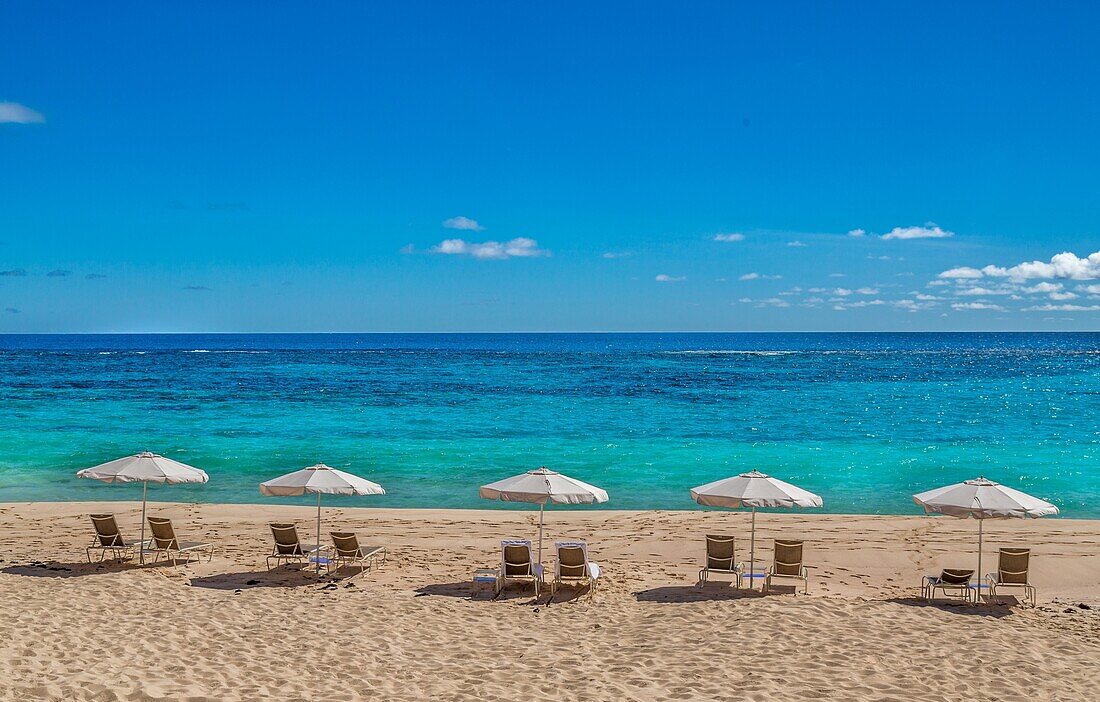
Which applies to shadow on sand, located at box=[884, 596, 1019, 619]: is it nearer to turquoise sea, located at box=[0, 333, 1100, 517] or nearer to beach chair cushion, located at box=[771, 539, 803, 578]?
beach chair cushion, located at box=[771, 539, 803, 578]

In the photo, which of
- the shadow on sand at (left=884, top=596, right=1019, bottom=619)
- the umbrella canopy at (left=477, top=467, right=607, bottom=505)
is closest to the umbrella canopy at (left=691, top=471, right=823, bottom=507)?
the umbrella canopy at (left=477, top=467, right=607, bottom=505)

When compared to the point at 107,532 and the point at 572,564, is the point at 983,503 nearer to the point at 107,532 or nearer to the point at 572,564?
the point at 572,564

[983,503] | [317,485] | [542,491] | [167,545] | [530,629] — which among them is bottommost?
Result: [530,629]

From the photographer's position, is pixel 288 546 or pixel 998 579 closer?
pixel 998 579

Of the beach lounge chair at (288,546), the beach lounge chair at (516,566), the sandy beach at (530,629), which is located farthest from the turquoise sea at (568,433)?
the beach lounge chair at (516,566)

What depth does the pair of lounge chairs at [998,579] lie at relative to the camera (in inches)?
416

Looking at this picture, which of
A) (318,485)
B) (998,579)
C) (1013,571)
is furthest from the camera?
(318,485)

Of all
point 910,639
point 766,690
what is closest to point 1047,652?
point 910,639

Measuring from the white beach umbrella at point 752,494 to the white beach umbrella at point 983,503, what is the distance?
4.91 feet

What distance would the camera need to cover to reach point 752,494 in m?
10.9

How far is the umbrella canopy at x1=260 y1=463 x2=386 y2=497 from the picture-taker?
37.9 feet

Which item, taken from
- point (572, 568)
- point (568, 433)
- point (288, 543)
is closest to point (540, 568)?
point (572, 568)

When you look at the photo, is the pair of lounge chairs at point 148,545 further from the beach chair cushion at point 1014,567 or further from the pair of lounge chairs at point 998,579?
the beach chair cushion at point 1014,567

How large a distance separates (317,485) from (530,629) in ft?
13.0
